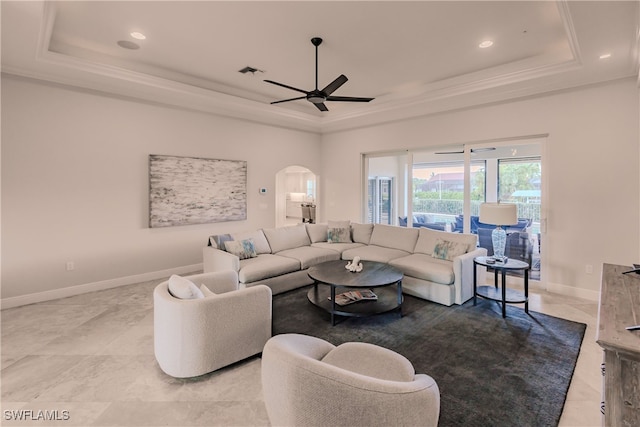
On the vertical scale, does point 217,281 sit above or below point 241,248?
below

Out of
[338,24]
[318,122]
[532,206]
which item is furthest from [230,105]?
[532,206]

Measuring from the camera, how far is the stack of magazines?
13.0ft

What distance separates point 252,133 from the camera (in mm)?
6512

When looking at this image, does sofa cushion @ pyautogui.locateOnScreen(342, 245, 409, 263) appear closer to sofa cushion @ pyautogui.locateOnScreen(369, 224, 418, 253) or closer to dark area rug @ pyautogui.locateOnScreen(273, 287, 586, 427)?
sofa cushion @ pyautogui.locateOnScreen(369, 224, 418, 253)

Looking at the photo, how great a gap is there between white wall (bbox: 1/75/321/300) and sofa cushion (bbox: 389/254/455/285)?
3587 mm

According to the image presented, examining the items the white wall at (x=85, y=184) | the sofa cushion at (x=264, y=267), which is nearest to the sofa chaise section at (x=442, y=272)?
the sofa cushion at (x=264, y=267)

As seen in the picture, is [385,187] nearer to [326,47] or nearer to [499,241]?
[499,241]

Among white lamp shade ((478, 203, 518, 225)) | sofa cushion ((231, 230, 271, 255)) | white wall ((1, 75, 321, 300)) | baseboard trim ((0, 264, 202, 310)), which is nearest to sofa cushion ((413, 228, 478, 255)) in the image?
white lamp shade ((478, 203, 518, 225))

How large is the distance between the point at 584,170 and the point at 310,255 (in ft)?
13.4

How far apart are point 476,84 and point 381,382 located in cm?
485

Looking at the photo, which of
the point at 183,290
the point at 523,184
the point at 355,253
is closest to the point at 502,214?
the point at 523,184

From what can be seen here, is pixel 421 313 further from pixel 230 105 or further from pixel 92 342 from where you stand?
pixel 230 105

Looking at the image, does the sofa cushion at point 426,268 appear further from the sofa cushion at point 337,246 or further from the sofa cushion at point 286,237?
the sofa cushion at point 286,237

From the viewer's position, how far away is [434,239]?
4.92m
